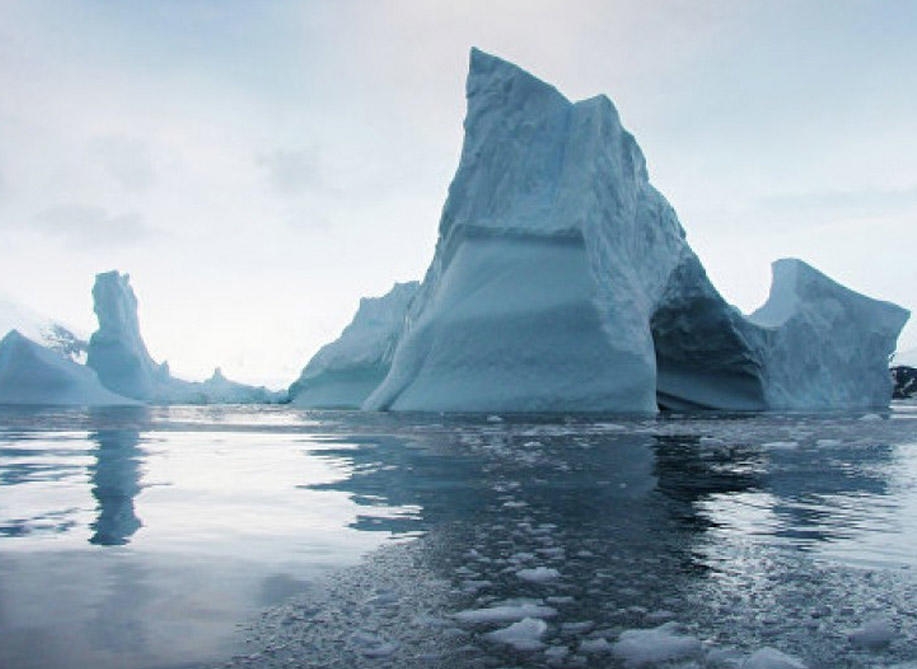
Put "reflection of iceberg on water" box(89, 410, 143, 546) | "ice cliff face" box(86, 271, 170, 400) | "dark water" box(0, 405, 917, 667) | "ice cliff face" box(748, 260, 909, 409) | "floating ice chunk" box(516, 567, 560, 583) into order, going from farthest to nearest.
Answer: "ice cliff face" box(86, 271, 170, 400) < "ice cliff face" box(748, 260, 909, 409) < "reflection of iceberg on water" box(89, 410, 143, 546) < "floating ice chunk" box(516, 567, 560, 583) < "dark water" box(0, 405, 917, 667)

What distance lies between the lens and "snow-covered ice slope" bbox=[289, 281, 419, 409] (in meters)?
40.2

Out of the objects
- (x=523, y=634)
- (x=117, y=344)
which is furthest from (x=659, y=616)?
(x=117, y=344)

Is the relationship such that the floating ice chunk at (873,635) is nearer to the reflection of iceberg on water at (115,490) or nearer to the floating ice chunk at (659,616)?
the floating ice chunk at (659,616)

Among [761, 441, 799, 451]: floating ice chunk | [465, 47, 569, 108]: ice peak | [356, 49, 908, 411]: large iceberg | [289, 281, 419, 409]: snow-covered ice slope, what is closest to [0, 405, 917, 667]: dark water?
[761, 441, 799, 451]: floating ice chunk

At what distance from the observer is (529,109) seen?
88.0 ft

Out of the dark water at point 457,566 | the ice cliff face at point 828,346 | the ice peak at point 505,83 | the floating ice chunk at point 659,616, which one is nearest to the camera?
the dark water at point 457,566

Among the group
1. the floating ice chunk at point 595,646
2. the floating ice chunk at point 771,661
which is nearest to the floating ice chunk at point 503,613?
the floating ice chunk at point 595,646

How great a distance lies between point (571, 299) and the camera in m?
23.2

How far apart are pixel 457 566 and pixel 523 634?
969 mm

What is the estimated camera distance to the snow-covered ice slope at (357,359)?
4025cm

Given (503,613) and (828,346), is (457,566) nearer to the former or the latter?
(503,613)

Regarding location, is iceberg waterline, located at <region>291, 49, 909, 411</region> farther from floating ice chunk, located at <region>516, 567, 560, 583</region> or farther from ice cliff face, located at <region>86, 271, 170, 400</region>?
ice cliff face, located at <region>86, 271, 170, 400</region>

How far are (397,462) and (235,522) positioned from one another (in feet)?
12.2

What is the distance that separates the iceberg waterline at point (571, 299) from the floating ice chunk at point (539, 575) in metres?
19.5
